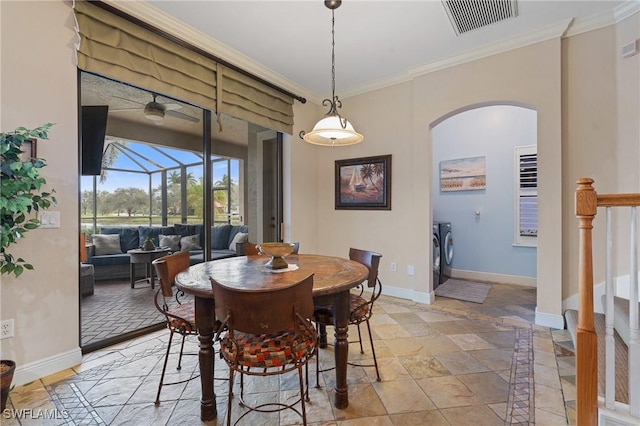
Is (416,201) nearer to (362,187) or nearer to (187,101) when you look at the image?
(362,187)

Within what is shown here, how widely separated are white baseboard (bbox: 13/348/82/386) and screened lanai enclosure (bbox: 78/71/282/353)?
174mm

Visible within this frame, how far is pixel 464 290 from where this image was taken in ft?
13.8

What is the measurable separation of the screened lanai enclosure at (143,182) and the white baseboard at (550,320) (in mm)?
3361

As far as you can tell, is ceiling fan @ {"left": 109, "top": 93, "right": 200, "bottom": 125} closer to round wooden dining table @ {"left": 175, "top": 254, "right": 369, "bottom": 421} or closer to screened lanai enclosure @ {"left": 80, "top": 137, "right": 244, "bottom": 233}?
screened lanai enclosure @ {"left": 80, "top": 137, "right": 244, "bottom": 233}

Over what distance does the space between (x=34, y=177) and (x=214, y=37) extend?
2.04 m

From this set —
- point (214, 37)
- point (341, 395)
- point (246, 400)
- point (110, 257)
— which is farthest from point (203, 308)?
point (214, 37)

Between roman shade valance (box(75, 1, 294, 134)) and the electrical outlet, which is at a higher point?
roman shade valance (box(75, 1, 294, 134))

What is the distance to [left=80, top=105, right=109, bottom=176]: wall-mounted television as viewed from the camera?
7.81 feet

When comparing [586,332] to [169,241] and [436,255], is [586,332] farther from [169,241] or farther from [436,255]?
[169,241]

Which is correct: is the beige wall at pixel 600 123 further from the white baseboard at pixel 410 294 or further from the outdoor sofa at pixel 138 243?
the outdoor sofa at pixel 138 243

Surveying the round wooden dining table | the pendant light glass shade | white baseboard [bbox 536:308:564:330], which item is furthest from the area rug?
the pendant light glass shade

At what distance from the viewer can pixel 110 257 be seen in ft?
9.49

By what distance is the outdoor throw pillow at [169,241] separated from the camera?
128 inches

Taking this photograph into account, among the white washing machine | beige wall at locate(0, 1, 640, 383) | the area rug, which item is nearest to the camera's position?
beige wall at locate(0, 1, 640, 383)
